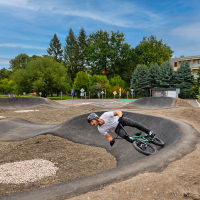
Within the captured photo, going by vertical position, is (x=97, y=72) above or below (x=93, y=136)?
above

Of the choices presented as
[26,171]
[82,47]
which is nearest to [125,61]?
[82,47]

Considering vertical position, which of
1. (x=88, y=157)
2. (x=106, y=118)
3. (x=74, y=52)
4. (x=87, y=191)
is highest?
(x=74, y=52)

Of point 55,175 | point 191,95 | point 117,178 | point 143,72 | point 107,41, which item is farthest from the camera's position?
point 107,41

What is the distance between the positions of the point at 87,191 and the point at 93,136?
7.89 metres

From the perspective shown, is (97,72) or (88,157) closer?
(88,157)

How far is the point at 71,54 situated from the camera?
7719cm

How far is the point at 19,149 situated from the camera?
9039 mm

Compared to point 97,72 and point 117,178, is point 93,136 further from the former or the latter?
point 97,72

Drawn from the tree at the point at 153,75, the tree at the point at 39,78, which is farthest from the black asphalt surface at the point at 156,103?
the tree at the point at 39,78

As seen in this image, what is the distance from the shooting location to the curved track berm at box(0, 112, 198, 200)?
11.7 feet

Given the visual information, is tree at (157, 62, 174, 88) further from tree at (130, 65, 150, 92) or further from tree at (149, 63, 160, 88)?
tree at (130, 65, 150, 92)

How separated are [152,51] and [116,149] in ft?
226

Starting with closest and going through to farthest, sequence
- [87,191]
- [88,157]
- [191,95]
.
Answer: [87,191], [88,157], [191,95]

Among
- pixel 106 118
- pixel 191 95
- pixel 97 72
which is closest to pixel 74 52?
pixel 97 72
